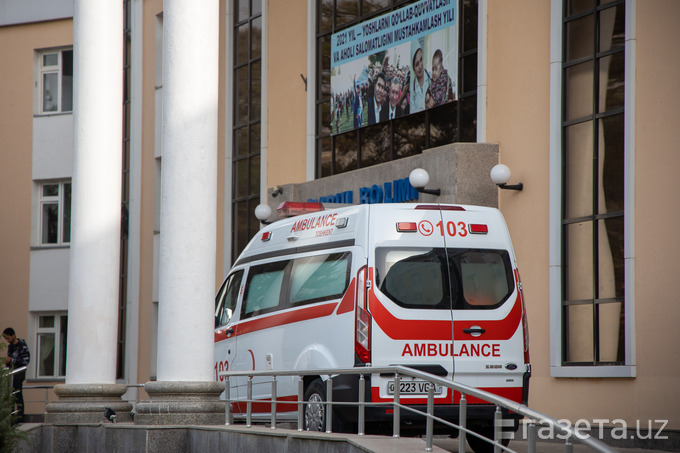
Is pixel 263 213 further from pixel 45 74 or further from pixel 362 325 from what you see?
pixel 45 74

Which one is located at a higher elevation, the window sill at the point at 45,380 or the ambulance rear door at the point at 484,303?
the ambulance rear door at the point at 484,303

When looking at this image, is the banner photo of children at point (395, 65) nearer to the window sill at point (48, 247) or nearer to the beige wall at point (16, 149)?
the window sill at point (48, 247)

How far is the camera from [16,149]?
2897cm

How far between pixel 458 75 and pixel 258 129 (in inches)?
282

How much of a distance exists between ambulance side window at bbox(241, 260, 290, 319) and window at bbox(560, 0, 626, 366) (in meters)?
4.13

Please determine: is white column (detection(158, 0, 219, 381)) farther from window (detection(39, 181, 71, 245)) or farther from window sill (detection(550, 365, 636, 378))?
window (detection(39, 181, 71, 245))

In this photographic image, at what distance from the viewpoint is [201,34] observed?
11359 mm

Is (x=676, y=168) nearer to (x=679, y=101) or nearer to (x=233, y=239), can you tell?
(x=679, y=101)

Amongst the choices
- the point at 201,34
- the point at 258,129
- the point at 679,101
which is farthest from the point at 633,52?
the point at 258,129

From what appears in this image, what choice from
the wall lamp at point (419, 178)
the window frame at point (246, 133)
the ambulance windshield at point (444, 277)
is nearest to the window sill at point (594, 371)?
the ambulance windshield at point (444, 277)

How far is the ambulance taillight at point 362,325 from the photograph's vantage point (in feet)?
33.4

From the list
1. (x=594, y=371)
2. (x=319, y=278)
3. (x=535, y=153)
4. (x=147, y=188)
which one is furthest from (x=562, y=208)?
(x=147, y=188)

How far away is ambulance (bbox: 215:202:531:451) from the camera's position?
1026 cm

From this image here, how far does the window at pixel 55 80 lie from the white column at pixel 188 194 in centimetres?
1829
